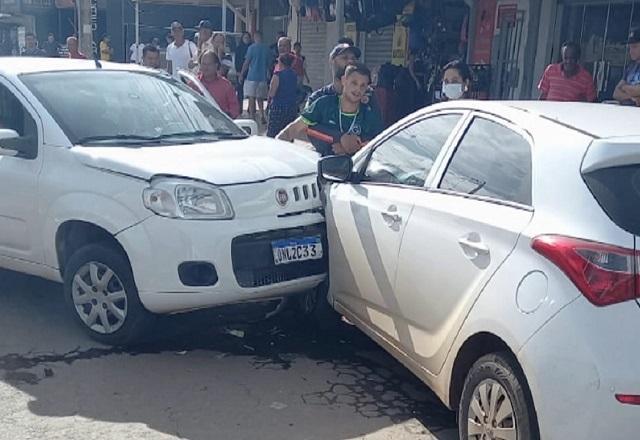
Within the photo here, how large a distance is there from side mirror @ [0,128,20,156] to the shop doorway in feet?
24.4

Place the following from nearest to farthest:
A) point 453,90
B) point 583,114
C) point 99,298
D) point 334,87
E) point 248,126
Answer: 1. point 583,114
2. point 99,298
3. point 248,126
4. point 334,87
5. point 453,90

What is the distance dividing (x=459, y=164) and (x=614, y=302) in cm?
123

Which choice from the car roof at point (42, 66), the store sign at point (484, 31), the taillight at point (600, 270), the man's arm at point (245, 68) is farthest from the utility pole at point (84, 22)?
the taillight at point (600, 270)

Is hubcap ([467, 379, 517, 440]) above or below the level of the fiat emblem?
below

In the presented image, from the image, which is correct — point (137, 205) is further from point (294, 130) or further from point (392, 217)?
point (294, 130)

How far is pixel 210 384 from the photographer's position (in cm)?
435

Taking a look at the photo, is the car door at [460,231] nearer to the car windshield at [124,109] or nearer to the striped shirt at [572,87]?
the car windshield at [124,109]

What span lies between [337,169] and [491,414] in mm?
1898

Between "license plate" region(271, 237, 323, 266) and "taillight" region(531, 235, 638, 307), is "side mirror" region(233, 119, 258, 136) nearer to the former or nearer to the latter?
"license plate" region(271, 237, 323, 266)

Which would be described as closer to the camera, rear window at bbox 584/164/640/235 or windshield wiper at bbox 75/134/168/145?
rear window at bbox 584/164/640/235

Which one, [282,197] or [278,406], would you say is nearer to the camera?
[278,406]

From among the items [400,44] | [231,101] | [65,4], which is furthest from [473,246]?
[65,4]

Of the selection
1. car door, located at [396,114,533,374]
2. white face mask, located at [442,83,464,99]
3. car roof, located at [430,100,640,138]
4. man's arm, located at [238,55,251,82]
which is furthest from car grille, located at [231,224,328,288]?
man's arm, located at [238,55,251,82]

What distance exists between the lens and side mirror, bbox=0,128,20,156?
16.3ft
